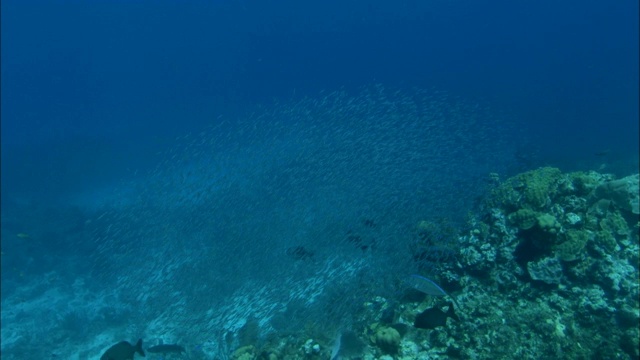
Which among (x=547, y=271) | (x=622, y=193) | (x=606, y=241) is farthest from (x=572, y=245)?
(x=622, y=193)

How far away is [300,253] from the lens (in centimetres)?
1170

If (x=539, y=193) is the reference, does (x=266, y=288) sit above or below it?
below

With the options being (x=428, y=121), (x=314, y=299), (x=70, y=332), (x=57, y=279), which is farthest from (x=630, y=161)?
(x=57, y=279)

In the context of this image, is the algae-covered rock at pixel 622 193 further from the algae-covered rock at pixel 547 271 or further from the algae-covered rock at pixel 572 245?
the algae-covered rock at pixel 547 271

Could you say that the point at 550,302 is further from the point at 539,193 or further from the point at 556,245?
the point at 539,193

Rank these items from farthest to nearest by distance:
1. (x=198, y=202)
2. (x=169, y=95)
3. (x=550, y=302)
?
(x=169, y=95) < (x=198, y=202) < (x=550, y=302)

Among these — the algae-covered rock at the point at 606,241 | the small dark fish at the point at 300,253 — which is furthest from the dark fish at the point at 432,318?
the small dark fish at the point at 300,253

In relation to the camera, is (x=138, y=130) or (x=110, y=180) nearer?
(x=110, y=180)

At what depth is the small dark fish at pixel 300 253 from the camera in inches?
457

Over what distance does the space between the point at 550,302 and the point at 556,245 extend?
1021 mm

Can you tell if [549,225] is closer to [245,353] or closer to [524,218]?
[524,218]

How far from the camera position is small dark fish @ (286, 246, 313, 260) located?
38.1 ft

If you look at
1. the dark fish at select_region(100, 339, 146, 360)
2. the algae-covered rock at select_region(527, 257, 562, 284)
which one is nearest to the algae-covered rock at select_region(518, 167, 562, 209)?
the algae-covered rock at select_region(527, 257, 562, 284)

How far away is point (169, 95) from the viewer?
58750 millimetres
